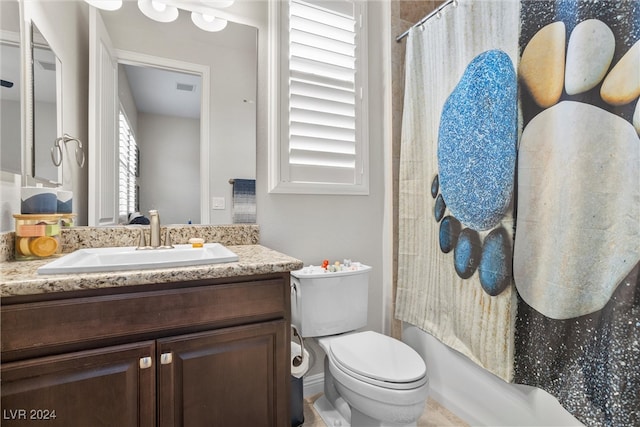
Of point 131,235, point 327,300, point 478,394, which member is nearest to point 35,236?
point 131,235

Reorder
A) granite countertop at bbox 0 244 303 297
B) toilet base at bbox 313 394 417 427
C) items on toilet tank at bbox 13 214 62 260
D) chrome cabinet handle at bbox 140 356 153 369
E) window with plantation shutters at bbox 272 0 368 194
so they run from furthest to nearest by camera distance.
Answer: window with plantation shutters at bbox 272 0 368 194
toilet base at bbox 313 394 417 427
items on toilet tank at bbox 13 214 62 260
chrome cabinet handle at bbox 140 356 153 369
granite countertop at bbox 0 244 303 297

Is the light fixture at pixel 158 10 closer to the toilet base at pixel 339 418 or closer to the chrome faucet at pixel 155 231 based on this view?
the chrome faucet at pixel 155 231

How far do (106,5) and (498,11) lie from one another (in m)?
1.71

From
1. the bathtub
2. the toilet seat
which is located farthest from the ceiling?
the bathtub

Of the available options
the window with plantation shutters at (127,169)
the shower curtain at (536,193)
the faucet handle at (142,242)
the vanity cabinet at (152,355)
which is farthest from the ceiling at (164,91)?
the shower curtain at (536,193)

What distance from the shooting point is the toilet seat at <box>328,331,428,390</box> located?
1.21m

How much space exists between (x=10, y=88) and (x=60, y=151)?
281mm

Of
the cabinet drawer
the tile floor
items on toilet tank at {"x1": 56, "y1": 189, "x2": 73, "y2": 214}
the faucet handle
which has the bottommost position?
the tile floor

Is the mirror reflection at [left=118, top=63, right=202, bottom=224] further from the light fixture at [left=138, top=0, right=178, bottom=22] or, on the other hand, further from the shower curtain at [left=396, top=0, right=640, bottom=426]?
the shower curtain at [left=396, top=0, right=640, bottom=426]

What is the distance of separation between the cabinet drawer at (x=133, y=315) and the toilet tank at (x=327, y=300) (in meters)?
0.40

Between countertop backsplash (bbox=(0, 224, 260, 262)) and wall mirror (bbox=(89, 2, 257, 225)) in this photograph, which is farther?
wall mirror (bbox=(89, 2, 257, 225))

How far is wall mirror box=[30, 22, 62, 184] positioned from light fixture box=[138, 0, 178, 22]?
0.44 metres

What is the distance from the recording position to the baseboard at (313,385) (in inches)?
69.5

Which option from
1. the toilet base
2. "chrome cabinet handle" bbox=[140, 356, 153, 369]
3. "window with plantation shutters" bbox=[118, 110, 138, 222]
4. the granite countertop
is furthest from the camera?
"window with plantation shutters" bbox=[118, 110, 138, 222]
